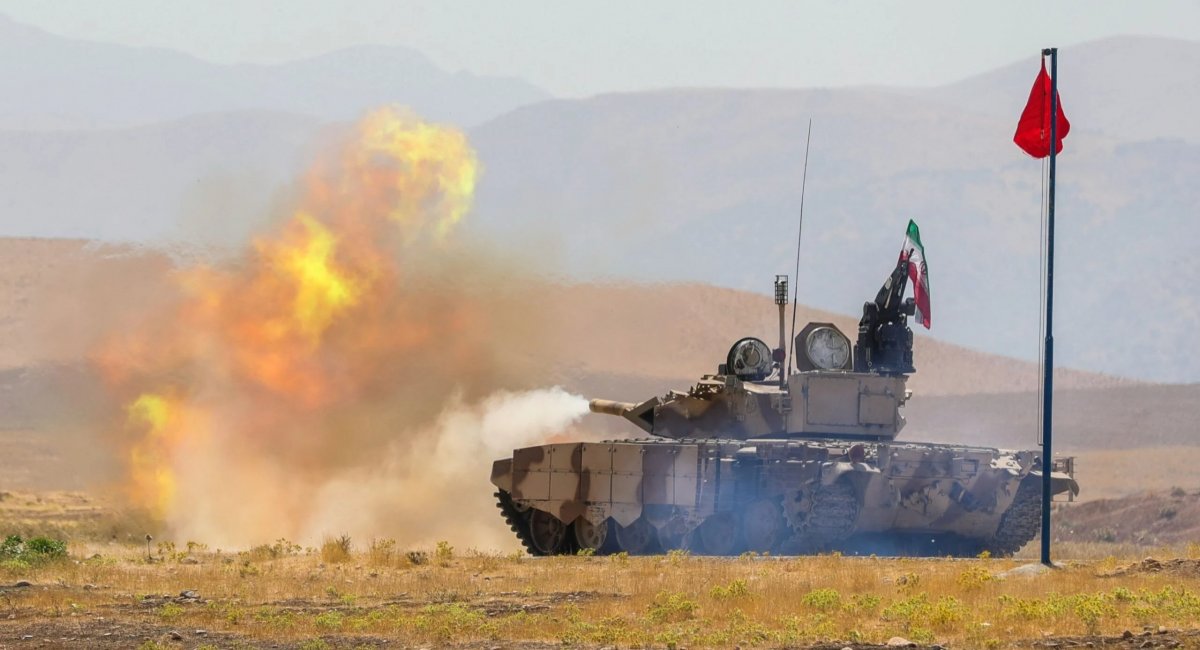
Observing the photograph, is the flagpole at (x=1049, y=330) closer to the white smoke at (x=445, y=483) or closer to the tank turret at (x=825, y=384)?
the tank turret at (x=825, y=384)

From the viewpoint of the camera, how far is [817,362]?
36156mm

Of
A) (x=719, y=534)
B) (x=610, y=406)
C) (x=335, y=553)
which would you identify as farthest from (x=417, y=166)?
(x=335, y=553)

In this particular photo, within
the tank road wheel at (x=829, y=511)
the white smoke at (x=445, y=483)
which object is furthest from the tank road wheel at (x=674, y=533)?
the white smoke at (x=445, y=483)

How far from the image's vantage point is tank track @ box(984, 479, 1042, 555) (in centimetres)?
3538

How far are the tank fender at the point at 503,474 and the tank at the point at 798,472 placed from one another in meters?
0.22

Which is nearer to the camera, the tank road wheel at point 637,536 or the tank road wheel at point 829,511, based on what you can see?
the tank road wheel at point 829,511

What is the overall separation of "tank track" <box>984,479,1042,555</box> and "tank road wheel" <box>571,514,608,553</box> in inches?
266

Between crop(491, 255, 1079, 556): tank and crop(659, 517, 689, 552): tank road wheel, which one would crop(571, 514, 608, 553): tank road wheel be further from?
crop(659, 517, 689, 552): tank road wheel

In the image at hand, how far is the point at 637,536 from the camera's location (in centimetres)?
3672

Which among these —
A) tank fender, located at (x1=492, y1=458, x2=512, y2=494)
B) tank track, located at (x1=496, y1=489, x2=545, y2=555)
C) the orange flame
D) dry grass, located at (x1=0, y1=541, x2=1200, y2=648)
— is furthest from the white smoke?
dry grass, located at (x1=0, y1=541, x2=1200, y2=648)

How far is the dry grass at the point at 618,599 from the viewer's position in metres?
22.0

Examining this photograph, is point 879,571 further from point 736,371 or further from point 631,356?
point 631,356

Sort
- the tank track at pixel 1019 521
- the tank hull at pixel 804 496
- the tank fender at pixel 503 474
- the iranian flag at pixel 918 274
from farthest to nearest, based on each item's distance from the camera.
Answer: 1. the tank fender at pixel 503 474
2. the tank track at pixel 1019 521
3. the iranian flag at pixel 918 274
4. the tank hull at pixel 804 496

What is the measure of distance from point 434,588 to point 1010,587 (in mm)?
7554
